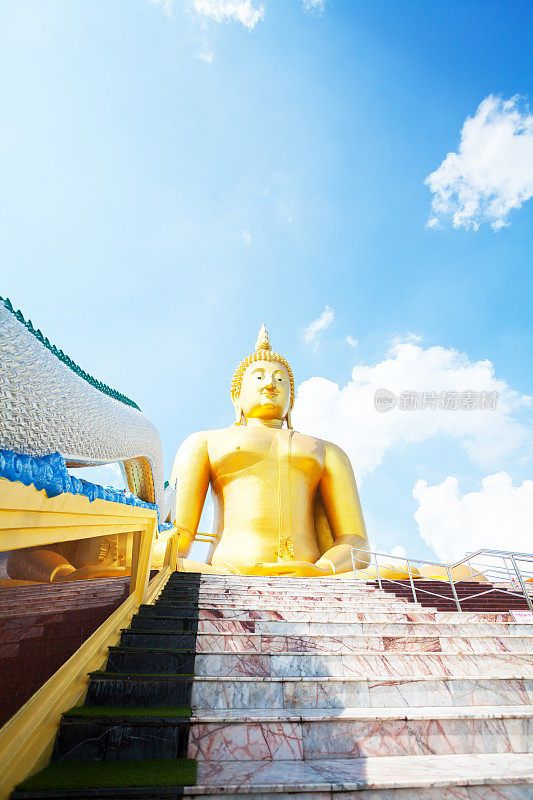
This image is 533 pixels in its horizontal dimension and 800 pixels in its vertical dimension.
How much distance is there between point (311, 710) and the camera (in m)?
1.74

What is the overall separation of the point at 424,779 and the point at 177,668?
1192mm

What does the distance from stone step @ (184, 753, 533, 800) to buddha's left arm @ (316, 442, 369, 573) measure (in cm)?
578

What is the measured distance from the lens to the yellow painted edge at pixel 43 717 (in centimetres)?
116

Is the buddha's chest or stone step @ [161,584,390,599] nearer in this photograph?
stone step @ [161,584,390,599]

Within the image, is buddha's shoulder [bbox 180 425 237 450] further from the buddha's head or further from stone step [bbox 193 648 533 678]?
stone step [bbox 193 648 533 678]

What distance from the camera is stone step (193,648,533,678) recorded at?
6.79 feet

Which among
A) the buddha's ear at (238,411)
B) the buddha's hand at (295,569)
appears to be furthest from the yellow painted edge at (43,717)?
the buddha's ear at (238,411)

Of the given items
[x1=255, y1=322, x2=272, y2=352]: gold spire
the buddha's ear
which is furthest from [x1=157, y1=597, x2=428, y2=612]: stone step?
[x1=255, y1=322, x2=272, y2=352]: gold spire

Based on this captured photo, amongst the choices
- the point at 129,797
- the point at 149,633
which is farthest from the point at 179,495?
the point at 129,797

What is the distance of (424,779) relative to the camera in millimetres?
1255

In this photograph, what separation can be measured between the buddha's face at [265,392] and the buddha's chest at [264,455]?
0.72 meters

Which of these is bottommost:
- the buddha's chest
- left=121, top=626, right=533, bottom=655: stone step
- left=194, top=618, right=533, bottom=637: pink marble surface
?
left=121, top=626, right=533, bottom=655: stone step

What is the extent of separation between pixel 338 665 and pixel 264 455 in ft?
19.5

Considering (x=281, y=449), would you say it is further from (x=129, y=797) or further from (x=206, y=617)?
(x=129, y=797)
